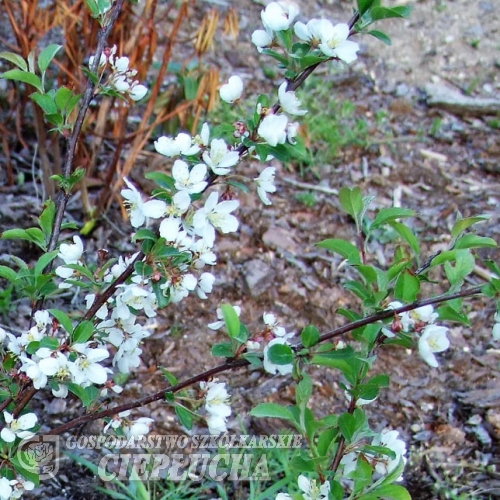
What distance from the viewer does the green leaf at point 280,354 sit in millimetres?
1279

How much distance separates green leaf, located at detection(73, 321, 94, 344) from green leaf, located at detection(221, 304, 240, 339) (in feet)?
0.84

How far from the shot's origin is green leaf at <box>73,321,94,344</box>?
1.37m

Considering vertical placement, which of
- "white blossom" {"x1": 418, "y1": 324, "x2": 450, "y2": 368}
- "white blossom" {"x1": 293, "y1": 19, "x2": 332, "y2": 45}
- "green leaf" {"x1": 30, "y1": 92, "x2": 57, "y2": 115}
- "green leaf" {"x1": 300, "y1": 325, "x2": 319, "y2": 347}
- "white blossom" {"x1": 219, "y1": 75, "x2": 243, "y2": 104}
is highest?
"white blossom" {"x1": 293, "y1": 19, "x2": 332, "y2": 45}

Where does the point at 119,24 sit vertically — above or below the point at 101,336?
above

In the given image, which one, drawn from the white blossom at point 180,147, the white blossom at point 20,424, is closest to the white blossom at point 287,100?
the white blossom at point 180,147

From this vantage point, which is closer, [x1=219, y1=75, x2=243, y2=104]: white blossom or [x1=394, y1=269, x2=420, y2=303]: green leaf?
[x1=394, y1=269, x2=420, y2=303]: green leaf

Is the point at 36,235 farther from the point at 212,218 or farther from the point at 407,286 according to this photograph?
the point at 407,286

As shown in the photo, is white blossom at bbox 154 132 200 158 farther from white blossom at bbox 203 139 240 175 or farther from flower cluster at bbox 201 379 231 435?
flower cluster at bbox 201 379 231 435

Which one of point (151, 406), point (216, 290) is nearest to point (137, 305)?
point (151, 406)

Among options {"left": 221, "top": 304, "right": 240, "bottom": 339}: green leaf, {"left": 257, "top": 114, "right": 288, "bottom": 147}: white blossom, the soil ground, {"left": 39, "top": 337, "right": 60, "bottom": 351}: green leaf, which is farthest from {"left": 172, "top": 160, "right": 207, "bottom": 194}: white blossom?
the soil ground

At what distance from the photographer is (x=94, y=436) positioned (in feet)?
6.88

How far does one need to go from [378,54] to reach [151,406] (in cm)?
272

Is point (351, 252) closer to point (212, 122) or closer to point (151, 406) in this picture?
point (151, 406)

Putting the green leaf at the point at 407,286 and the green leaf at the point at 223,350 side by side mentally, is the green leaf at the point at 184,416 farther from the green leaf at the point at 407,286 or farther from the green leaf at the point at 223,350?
the green leaf at the point at 407,286
